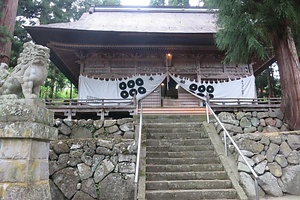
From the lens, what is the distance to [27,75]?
283 centimetres

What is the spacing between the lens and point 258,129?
23.0 ft

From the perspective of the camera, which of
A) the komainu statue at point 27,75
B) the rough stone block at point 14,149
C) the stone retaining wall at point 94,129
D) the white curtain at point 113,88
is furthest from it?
the white curtain at point 113,88

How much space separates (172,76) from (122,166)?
6.48 m

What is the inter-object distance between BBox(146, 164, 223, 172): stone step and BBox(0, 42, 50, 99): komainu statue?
2.74 m

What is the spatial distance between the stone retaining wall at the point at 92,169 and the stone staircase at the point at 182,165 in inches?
19.9

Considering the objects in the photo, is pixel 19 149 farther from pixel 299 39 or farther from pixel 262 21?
pixel 299 39

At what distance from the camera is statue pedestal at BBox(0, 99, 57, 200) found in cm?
238

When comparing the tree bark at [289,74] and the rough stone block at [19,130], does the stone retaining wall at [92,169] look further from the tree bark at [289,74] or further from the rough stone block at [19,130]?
the tree bark at [289,74]

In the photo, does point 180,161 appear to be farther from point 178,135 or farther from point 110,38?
point 110,38

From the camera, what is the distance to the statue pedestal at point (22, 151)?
2377 mm

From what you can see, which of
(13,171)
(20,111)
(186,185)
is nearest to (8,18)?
(20,111)

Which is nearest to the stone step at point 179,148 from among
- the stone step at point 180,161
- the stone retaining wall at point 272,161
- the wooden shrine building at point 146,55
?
the stone step at point 180,161

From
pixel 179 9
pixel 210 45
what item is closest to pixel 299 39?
pixel 210 45

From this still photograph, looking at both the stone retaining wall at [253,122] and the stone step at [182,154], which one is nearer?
the stone step at [182,154]
